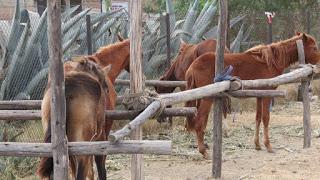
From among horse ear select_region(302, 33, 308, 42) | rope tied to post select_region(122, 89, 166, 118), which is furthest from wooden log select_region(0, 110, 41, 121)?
horse ear select_region(302, 33, 308, 42)

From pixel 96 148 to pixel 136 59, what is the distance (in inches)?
54.9

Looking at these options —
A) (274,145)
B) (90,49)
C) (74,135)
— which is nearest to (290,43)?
(274,145)

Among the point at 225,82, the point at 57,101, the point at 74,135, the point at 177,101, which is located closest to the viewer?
the point at 57,101

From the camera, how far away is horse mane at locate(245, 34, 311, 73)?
8.79m

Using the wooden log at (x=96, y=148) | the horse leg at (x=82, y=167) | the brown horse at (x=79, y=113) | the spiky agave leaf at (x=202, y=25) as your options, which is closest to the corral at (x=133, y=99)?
the wooden log at (x=96, y=148)

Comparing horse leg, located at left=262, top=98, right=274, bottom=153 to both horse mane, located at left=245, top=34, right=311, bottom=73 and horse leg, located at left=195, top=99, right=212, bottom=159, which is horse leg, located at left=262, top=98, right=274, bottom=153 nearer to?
horse mane, located at left=245, top=34, right=311, bottom=73

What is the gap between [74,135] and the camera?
4.46 meters

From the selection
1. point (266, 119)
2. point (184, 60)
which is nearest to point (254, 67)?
point (266, 119)

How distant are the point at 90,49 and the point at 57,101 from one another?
5.37 m

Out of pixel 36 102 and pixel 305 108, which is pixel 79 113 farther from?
pixel 305 108

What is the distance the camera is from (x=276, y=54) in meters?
8.89

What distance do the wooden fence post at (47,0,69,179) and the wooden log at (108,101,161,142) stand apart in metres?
0.37

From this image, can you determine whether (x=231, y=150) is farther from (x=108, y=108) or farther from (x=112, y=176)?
(x=108, y=108)

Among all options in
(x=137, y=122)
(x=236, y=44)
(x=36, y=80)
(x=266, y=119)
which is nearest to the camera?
(x=137, y=122)
